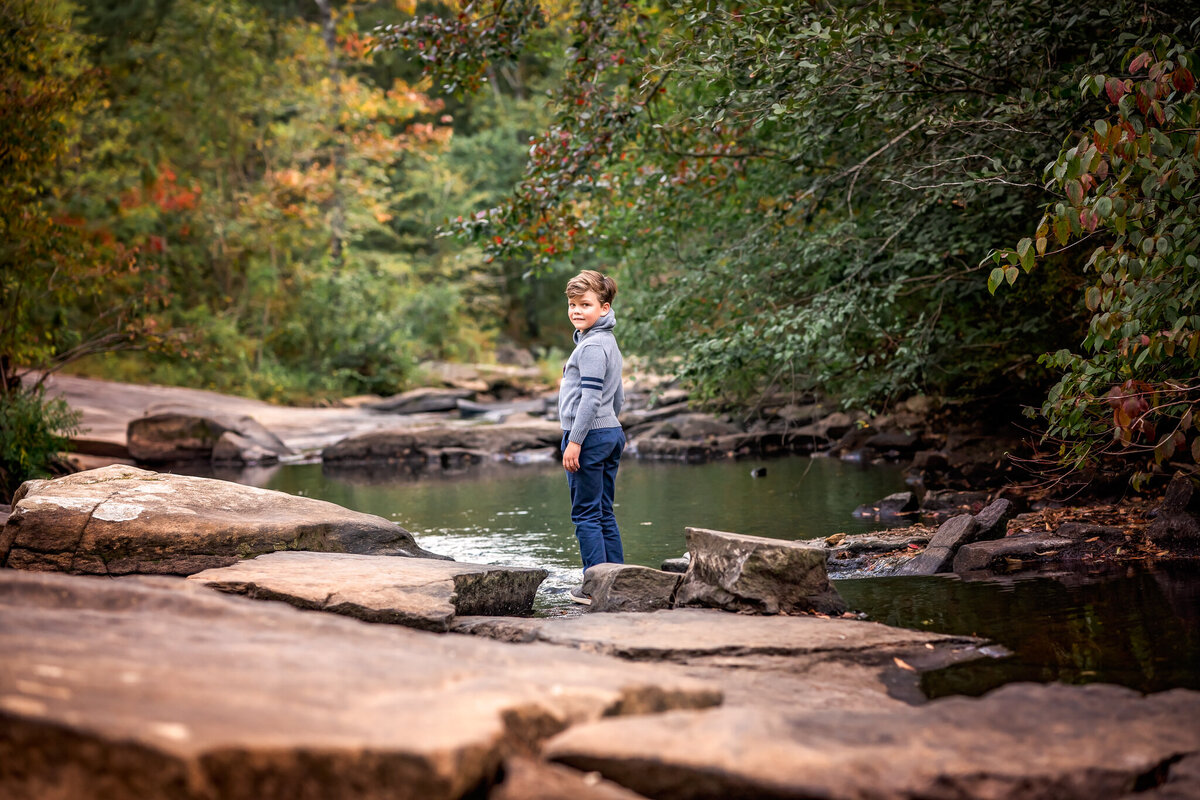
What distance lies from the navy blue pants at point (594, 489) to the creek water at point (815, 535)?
1.23 feet

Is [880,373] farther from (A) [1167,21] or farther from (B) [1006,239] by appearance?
(A) [1167,21]

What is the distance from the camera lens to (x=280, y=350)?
1009 inches

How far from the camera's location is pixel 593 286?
5613mm

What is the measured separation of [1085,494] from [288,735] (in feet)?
22.8

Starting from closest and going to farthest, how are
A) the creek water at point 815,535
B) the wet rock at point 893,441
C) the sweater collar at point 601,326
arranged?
the creek water at point 815,535
the sweater collar at point 601,326
the wet rock at point 893,441

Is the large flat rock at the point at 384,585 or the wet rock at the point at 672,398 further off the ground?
the wet rock at the point at 672,398

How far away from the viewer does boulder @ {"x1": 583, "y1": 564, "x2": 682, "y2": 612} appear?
4887 mm

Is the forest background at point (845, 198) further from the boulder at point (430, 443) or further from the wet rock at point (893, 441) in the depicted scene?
the boulder at point (430, 443)

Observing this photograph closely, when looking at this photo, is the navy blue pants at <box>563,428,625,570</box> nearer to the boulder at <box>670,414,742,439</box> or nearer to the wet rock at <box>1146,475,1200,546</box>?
the wet rock at <box>1146,475,1200,546</box>

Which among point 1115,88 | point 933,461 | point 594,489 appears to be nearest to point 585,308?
point 594,489

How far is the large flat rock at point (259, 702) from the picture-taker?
1.99 m

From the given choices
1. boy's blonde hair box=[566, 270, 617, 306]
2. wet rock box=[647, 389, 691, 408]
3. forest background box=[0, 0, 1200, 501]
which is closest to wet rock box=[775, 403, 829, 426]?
→ forest background box=[0, 0, 1200, 501]

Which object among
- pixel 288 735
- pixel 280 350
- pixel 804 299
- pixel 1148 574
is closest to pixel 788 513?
Result: pixel 804 299

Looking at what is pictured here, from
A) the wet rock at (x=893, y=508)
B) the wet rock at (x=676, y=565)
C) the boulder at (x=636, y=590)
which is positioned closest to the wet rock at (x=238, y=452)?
the wet rock at (x=893, y=508)
